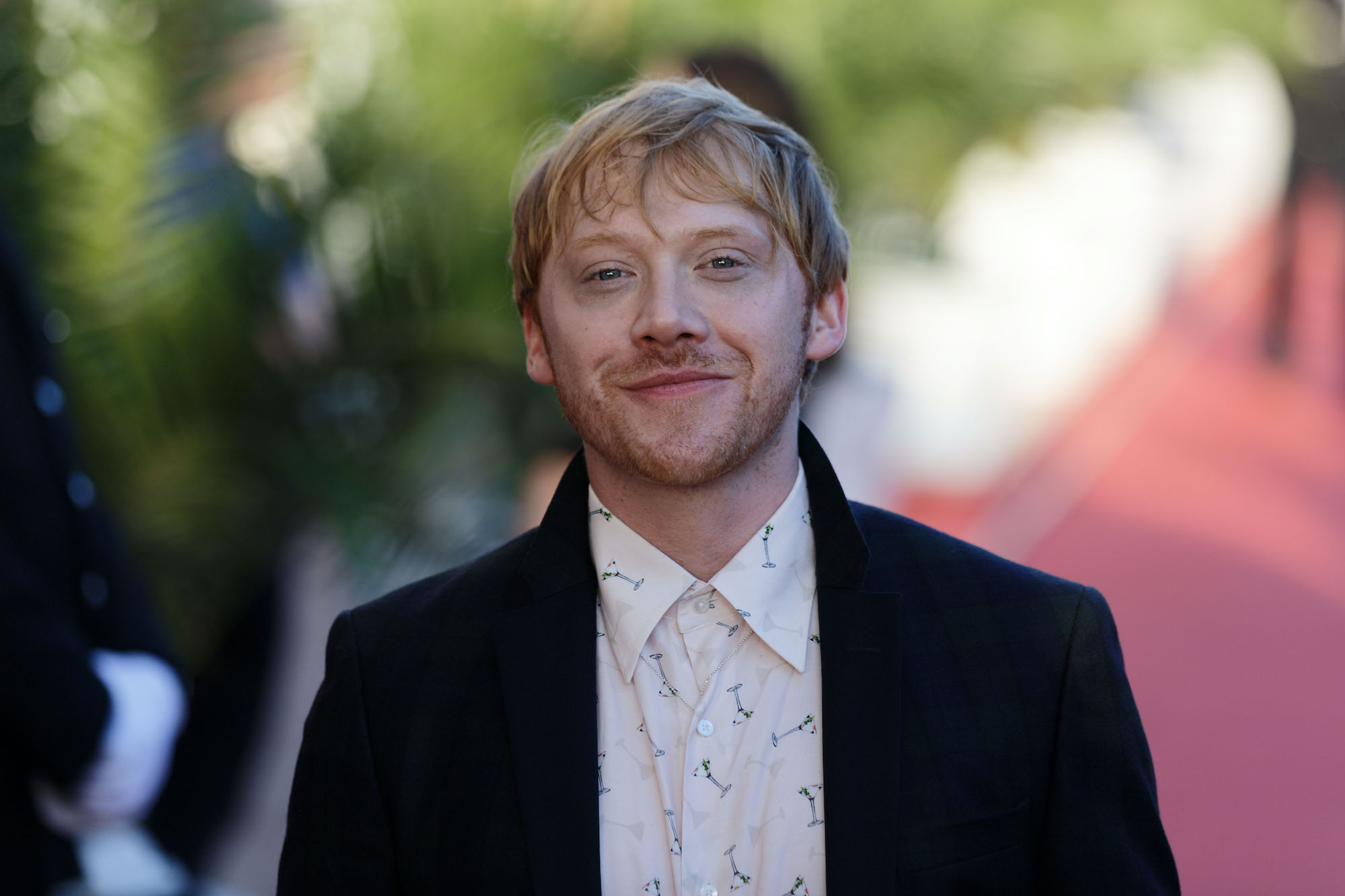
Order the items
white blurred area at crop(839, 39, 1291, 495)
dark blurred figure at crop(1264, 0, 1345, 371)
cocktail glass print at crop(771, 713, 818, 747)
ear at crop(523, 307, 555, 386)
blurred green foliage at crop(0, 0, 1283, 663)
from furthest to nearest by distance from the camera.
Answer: dark blurred figure at crop(1264, 0, 1345, 371) < white blurred area at crop(839, 39, 1291, 495) < blurred green foliage at crop(0, 0, 1283, 663) < ear at crop(523, 307, 555, 386) < cocktail glass print at crop(771, 713, 818, 747)

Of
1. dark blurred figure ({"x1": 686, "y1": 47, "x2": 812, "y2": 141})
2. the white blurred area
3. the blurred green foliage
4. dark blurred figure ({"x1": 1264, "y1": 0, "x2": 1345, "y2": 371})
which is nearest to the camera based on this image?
the blurred green foliage

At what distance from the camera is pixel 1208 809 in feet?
12.8

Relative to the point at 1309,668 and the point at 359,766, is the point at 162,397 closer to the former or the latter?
the point at 359,766

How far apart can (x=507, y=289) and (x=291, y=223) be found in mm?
635

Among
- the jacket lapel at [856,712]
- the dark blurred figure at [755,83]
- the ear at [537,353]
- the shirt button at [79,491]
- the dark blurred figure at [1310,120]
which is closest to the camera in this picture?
the jacket lapel at [856,712]

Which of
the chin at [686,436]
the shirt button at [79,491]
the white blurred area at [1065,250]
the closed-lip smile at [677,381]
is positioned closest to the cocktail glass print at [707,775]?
the chin at [686,436]

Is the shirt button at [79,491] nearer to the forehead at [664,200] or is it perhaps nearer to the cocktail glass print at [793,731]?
the forehead at [664,200]

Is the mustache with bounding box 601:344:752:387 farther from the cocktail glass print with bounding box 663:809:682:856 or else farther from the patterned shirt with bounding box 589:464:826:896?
the cocktail glass print with bounding box 663:809:682:856

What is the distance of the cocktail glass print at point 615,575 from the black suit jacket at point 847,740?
0.8 inches

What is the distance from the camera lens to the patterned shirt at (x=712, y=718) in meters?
1.50

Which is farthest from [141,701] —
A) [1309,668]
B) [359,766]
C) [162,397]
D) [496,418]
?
[1309,668]

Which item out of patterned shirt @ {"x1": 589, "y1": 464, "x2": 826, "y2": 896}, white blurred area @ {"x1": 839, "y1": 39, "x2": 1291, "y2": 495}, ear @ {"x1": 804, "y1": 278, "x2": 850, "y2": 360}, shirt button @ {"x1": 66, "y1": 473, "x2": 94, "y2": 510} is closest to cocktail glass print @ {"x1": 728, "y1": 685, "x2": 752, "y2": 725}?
patterned shirt @ {"x1": 589, "y1": 464, "x2": 826, "y2": 896}

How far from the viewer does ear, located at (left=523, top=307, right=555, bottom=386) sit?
1792 millimetres

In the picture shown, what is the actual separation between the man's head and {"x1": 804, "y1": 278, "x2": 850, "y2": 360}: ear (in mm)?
48
